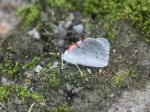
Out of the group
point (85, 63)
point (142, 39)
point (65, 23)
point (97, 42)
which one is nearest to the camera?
point (97, 42)

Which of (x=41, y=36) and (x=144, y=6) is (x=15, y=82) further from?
(x=144, y=6)

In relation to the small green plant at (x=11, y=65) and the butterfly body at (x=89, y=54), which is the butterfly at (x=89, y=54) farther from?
the small green plant at (x=11, y=65)

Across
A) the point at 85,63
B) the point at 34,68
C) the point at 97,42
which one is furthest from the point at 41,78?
the point at 97,42

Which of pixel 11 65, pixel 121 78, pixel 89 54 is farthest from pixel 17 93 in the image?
pixel 121 78

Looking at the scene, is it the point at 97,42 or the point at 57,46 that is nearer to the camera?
the point at 97,42

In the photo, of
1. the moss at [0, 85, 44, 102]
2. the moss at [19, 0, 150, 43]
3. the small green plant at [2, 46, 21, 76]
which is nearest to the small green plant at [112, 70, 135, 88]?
the moss at [19, 0, 150, 43]

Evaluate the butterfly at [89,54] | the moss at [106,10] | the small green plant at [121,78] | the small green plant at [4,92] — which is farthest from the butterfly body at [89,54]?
the small green plant at [4,92]

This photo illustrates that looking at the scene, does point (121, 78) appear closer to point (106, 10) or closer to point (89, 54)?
point (89, 54)
